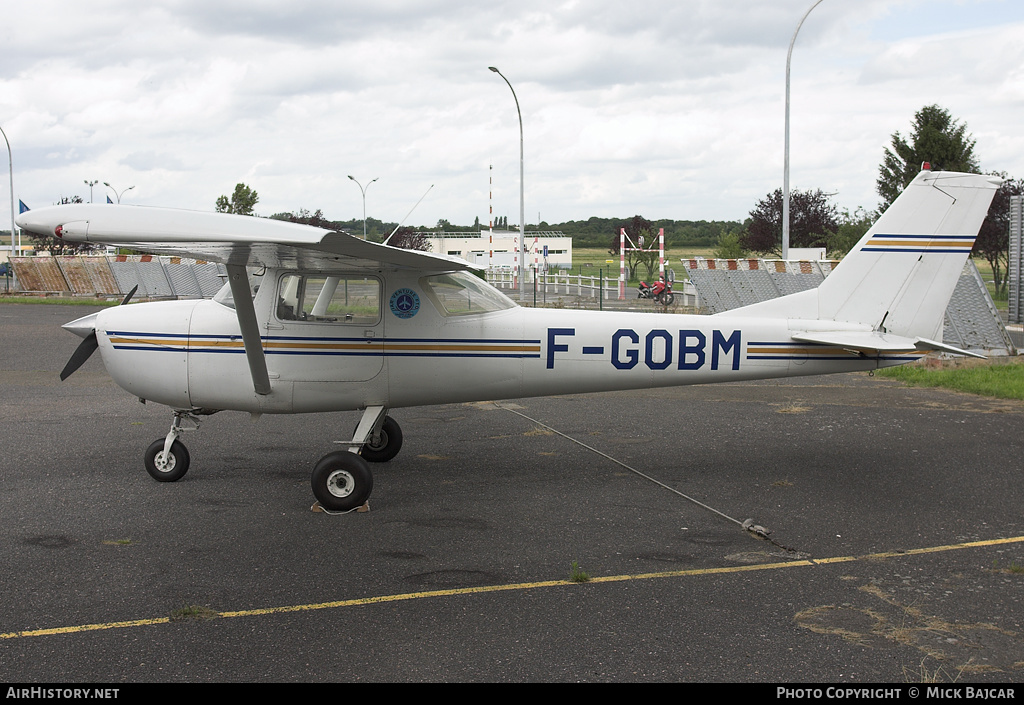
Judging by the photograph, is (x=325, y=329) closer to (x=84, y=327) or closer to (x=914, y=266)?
(x=84, y=327)

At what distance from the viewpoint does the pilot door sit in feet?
22.3

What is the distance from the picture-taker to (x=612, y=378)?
704cm

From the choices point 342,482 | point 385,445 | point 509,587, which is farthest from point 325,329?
point 509,587

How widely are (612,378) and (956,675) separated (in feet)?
12.4

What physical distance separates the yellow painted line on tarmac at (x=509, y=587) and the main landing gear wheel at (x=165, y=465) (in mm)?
2903

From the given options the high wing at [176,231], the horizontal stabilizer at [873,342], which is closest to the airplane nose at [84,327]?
the high wing at [176,231]

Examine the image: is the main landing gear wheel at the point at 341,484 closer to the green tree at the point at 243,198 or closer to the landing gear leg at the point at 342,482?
the landing gear leg at the point at 342,482

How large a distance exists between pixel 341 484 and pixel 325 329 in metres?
1.36

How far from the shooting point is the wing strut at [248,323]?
6.06 m

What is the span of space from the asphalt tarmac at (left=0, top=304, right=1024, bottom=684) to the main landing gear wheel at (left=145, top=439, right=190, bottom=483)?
158mm

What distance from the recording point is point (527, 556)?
5.28 m

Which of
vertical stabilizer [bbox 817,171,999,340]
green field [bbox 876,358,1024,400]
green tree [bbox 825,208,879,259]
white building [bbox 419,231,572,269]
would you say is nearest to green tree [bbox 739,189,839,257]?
green tree [bbox 825,208,879,259]

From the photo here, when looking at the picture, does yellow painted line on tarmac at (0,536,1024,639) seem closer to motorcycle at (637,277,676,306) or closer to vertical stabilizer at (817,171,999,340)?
vertical stabilizer at (817,171,999,340)

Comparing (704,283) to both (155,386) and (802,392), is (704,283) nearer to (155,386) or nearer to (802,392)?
(802,392)
